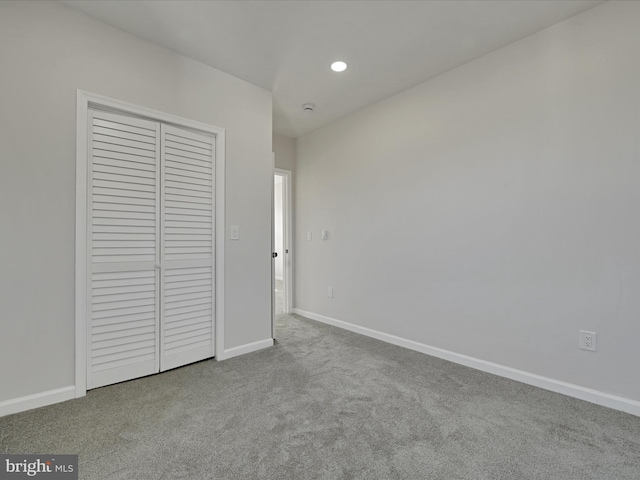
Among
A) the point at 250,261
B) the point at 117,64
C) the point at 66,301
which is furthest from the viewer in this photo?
the point at 250,261

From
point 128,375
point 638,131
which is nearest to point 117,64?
point 128,375

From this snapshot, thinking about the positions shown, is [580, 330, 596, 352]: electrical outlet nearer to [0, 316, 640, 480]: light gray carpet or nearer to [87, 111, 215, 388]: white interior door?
[0, 316, 640, 480]: light gray carpet

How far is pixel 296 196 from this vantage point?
173 inches

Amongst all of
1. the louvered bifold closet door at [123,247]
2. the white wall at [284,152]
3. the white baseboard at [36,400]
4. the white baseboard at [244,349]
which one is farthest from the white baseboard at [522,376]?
the white baseboard at [36,400]

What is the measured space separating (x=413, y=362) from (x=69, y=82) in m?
3.32

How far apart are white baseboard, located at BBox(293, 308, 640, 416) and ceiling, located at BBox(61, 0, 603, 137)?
2518 mm

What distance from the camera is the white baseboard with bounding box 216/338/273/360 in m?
2.71

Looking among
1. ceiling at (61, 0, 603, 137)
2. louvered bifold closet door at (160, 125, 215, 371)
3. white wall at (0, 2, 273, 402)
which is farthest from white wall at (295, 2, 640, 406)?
white wall at (0, 2, 273, 402)

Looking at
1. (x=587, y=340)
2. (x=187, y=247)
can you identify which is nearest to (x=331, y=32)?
(x=187, y=247)

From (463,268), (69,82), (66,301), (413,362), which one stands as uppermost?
(69,82)

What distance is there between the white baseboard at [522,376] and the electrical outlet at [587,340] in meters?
0.27

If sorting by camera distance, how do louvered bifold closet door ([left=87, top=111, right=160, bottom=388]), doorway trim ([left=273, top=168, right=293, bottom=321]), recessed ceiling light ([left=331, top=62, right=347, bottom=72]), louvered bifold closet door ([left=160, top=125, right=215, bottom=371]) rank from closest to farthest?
1. louvered bifold closet door ([left=87, top=111, right=160, bottom=388])
2. louvered bifold closet door ([left=160, top=125, right=215, bottom=371])
3. recessed ceiling light ([left=331, top=62, right=347, bottom=72])
4. doorway trim ([left=273, top=168, right=293, bottom=321])

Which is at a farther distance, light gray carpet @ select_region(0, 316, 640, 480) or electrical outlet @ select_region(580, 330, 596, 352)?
electrical outlet @ select_region(580, 330, 596, 352)

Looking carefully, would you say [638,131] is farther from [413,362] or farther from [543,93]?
[413,362]
